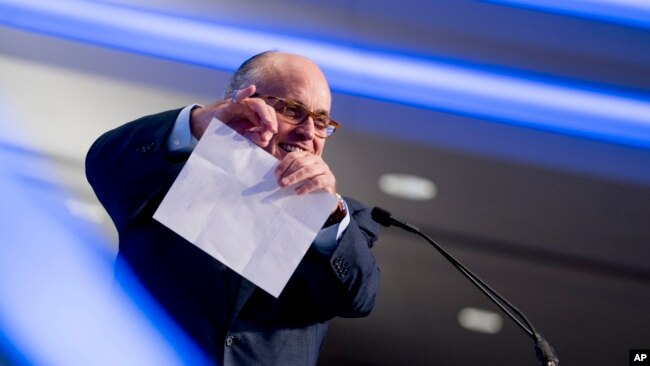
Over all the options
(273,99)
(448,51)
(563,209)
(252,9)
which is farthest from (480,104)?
(273,99)

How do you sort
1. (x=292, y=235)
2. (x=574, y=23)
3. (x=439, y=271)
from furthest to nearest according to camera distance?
(x=439, y=271)
(x=574, y=23)
(x=292, y=235)

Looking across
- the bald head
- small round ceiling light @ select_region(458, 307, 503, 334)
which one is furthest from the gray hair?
small round ceiling light @ select_region(458, 307, 503, 334)

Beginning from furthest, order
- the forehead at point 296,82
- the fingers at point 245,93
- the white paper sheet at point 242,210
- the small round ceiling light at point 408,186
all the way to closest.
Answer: the small round ceiling light at point 408,186, the forehead at point 296,82, the fingers at point 245,93, the white paper sheet at point 242,210

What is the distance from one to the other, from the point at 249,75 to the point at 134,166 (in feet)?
0.89

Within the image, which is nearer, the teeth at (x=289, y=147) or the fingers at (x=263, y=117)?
the fingers at (x=263, y=117)

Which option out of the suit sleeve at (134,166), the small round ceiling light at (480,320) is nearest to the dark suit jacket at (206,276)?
the suit sleeve at (134,166)

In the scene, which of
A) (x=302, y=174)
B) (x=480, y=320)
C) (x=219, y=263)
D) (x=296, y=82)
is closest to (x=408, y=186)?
(x=480, y=320)

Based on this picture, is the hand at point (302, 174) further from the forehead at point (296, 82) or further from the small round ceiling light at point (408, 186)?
the small round ceiling light at point (408, 186)

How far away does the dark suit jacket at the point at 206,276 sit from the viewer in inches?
47.9

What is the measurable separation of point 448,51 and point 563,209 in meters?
0.56

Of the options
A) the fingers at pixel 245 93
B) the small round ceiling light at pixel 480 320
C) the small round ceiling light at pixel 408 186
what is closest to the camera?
the fingers at pixel 245 93

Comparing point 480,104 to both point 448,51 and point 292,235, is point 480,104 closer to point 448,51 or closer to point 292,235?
point 448,51

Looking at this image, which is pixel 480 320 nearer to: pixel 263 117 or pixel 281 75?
pixel 281 75

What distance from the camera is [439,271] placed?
90.7 inches
